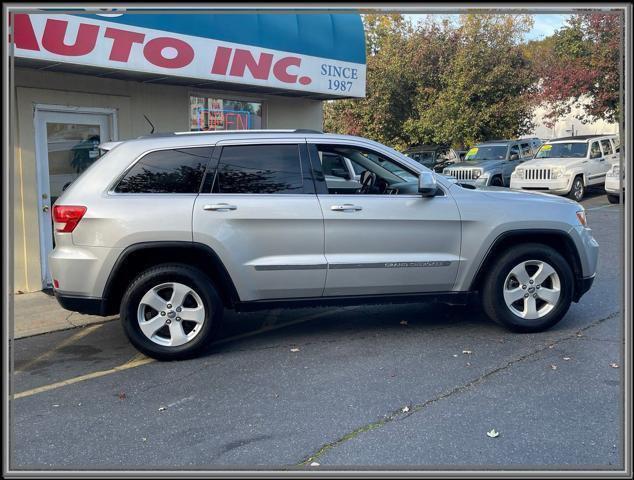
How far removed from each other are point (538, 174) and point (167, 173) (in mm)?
14665

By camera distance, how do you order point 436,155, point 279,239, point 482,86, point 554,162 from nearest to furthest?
point 279,239, point 554,162, point 436,155, point 482,86

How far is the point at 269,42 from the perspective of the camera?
9156 millimetres

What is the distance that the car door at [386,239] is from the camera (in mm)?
5480

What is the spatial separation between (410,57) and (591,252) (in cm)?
2199

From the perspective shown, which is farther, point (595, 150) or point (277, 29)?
point (595, 150)

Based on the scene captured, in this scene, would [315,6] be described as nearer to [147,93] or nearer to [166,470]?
[166,470]

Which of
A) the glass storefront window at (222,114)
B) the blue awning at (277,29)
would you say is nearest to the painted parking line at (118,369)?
the blue awning at (277,29)

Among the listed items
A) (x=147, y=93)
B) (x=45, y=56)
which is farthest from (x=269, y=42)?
(x=45, y=56)

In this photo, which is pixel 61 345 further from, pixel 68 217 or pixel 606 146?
pixel 606 146

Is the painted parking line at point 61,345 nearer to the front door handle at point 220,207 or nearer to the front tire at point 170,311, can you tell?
the front tire at point 170,311

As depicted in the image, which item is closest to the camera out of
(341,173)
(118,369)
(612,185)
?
(118,369)

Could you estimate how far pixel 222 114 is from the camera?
33.0 ft

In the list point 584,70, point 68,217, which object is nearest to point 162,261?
point 68,217

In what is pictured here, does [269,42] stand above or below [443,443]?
above
